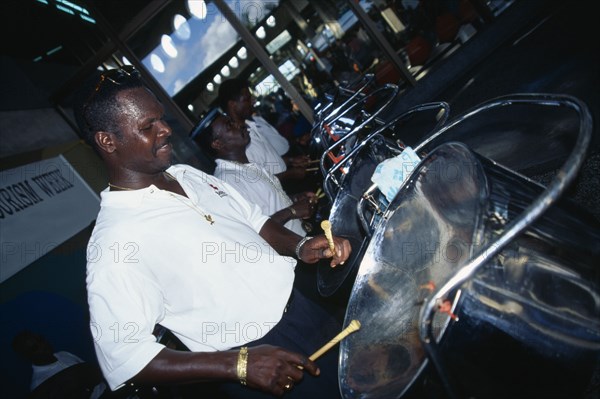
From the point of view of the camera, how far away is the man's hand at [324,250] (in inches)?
50.3

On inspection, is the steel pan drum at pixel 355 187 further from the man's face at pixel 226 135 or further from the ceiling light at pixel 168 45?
the ceiling light at pixel 168 45

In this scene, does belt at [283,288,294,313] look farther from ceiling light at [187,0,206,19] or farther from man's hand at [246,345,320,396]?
ceiling light at [187,0,206,19]

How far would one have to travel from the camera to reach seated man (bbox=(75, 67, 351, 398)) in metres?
0.94

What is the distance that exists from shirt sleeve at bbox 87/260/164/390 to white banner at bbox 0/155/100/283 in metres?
2.48

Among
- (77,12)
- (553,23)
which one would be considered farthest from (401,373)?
(77,12)

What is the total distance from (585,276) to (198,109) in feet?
47.4

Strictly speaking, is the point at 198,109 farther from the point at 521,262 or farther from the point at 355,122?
the point at 521,262

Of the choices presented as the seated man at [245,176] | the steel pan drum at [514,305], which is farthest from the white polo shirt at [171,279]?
the seated man at [245,176]

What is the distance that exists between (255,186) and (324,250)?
3.60 feet

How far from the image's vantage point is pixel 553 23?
396 cm

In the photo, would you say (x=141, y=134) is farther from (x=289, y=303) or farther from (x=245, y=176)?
(x=245, y=176)

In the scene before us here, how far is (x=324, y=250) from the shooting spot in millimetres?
1336

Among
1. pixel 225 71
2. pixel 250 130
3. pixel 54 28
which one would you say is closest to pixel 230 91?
pixel 250 130

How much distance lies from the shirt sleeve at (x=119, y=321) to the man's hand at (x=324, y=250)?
693mm
